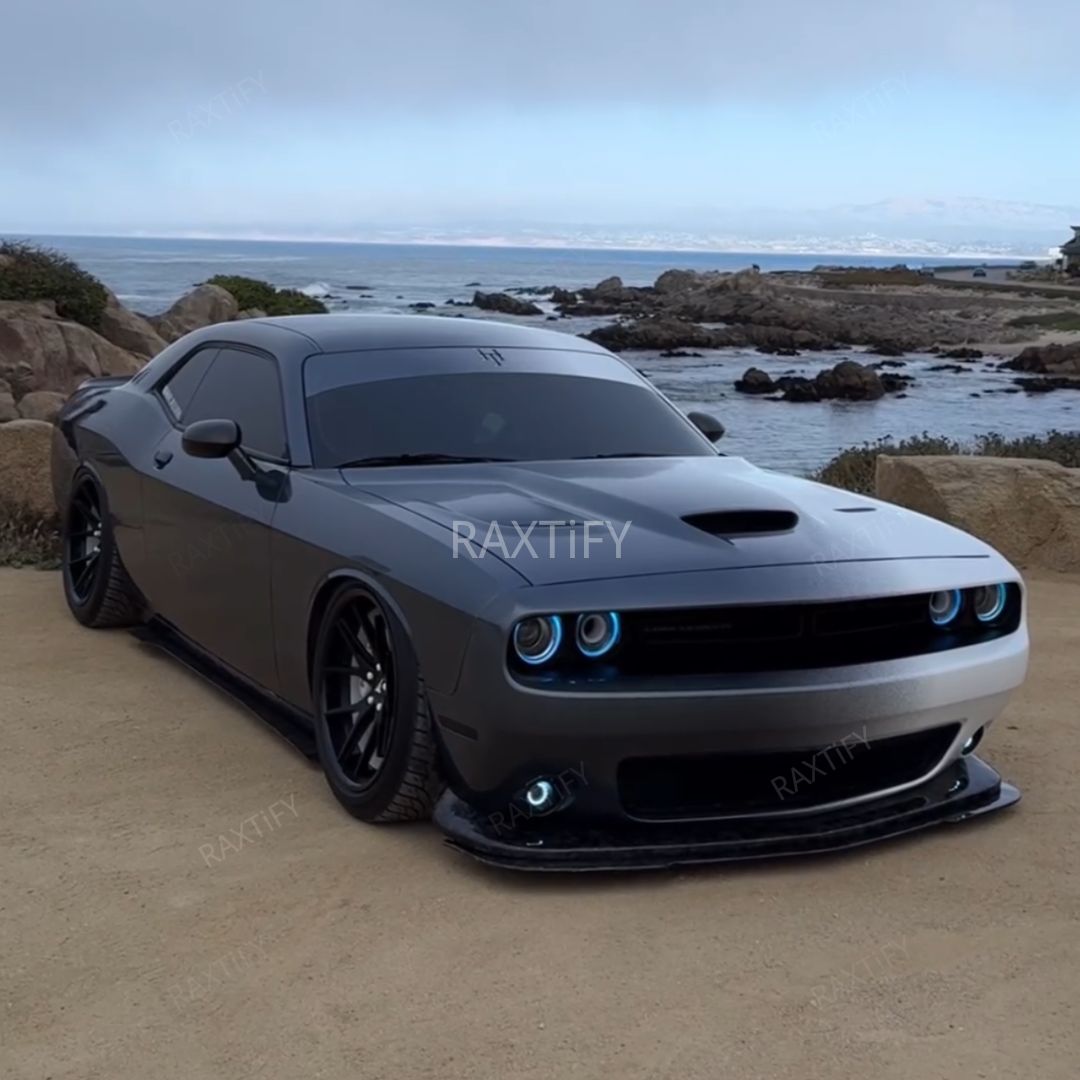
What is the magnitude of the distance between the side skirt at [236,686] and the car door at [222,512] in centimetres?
6

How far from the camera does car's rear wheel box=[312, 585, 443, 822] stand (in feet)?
13.1

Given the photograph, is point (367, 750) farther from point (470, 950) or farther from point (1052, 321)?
point (1052, 321)

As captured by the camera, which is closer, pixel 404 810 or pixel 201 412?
pixel 404 810

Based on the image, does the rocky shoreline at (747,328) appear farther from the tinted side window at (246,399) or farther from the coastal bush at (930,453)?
the tinted side window at (246,399)

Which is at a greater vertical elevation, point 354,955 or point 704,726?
point 704,726

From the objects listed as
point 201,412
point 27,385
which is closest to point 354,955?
point 201,412

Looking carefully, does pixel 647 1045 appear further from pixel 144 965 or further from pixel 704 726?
pixel 144 965

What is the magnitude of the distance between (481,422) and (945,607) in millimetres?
1702

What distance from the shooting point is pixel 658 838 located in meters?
3.84

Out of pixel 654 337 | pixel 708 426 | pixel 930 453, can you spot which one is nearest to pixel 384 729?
pixel 708 426

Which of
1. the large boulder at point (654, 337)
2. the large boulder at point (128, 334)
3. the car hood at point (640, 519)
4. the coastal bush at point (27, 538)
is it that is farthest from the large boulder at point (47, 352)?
the large boulder at point (654, 337)

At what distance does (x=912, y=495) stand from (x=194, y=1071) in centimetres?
662

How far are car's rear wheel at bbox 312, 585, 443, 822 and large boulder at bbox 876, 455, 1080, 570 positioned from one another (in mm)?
4996

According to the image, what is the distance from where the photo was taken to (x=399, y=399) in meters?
5.11
